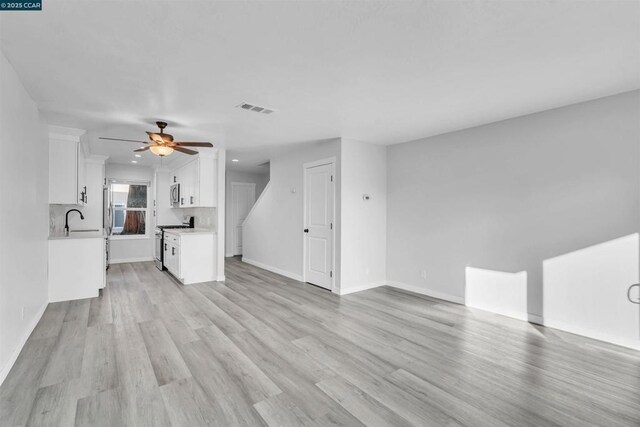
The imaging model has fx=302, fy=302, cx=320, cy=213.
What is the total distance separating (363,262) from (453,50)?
353 cm

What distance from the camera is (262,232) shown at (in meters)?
6.93

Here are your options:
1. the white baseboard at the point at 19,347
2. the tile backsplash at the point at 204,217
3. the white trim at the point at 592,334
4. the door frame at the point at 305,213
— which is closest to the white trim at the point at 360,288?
the door frame at the point at 305,213

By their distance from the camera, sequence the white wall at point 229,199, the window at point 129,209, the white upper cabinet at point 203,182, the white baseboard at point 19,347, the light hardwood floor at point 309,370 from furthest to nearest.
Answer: the white wall at point 229,199 < the window at point 129,209 < the white upper cabinet at point 203,182 < the white baseboard at point 19,347 < the light hardwood floor at point 309,370

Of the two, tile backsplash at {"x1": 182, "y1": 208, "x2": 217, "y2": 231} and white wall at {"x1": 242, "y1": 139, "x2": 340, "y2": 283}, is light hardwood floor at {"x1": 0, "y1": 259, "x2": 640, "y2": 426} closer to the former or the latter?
white wall at {"x1": 242, "y1": 139, "x2": 340, "y2": 283}

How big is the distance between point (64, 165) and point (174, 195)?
283cm

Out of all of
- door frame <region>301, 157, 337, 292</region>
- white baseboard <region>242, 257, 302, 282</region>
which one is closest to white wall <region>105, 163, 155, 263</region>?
white baseboard <region>242, 257, 302, 282</region>

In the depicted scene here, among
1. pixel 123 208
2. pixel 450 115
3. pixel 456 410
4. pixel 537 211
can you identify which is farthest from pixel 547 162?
pixel 123 208

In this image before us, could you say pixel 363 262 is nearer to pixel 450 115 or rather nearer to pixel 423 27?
pixel 450 115

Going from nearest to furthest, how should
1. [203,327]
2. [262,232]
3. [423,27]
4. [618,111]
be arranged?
[423,27] → [618,111] → [203,327] → [262,232]

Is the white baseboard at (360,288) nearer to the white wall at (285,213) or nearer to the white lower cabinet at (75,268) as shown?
the white wall at (285,213)

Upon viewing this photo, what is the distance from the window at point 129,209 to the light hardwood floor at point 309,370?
3.94 meters

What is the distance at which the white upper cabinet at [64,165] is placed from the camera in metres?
4.29

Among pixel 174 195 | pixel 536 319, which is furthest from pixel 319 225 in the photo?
pixel 174 195

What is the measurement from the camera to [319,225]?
523cm
